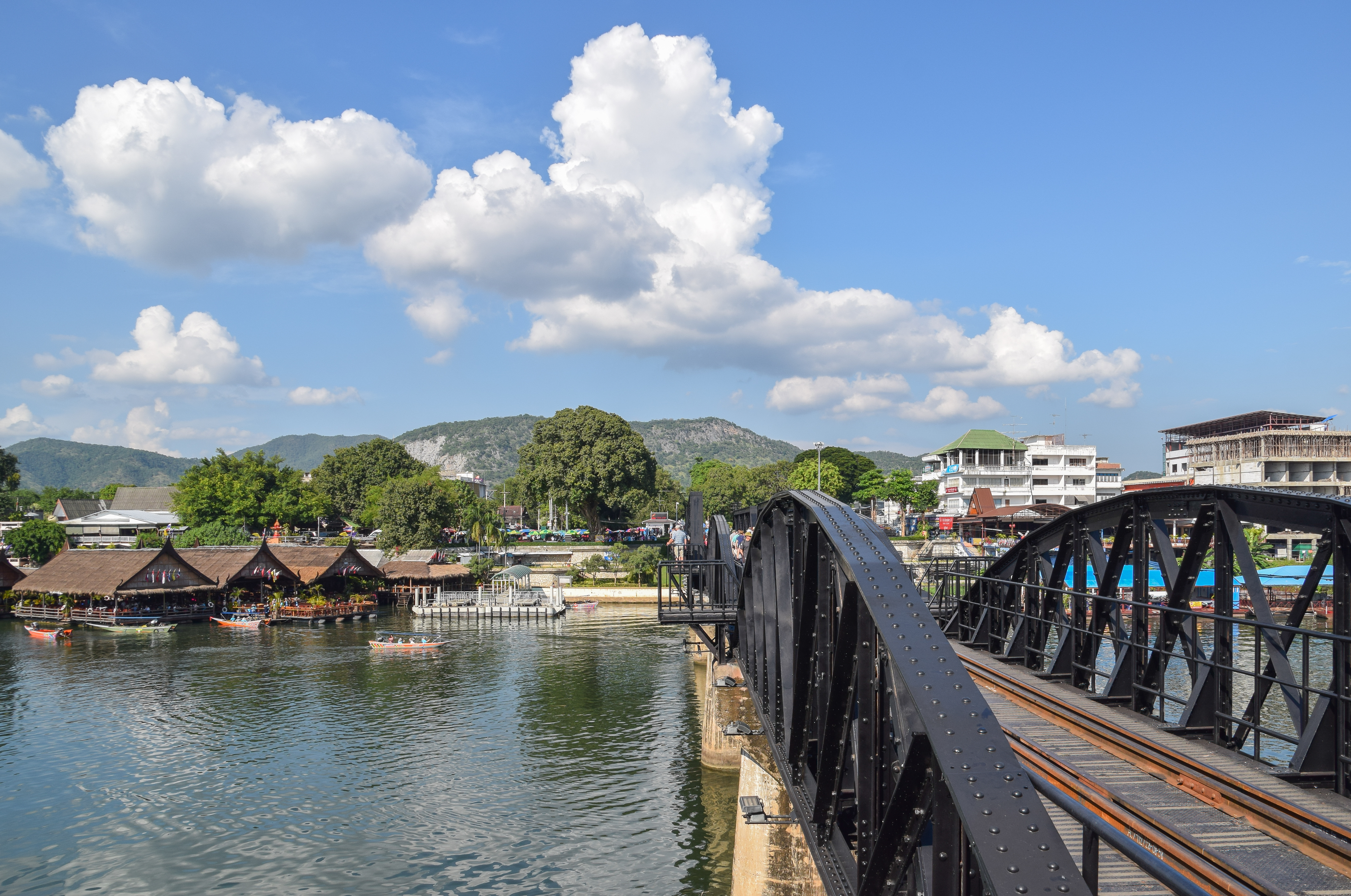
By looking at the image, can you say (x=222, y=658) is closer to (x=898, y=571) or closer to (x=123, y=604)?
(x=123, y=604)

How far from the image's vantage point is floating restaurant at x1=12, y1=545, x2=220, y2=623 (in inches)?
2137

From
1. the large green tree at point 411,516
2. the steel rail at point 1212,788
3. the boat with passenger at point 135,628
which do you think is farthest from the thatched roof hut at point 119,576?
the steel rail at point 1212,788

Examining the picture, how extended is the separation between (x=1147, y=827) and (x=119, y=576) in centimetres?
6435

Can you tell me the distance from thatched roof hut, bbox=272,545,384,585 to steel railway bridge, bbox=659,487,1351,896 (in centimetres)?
5475

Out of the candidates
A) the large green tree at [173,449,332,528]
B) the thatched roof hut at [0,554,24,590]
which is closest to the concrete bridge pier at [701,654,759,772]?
the thatched roof hut at [0,554,24,590]

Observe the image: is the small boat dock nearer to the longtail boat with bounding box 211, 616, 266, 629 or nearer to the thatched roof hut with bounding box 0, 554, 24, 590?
the longtail boat with bounding box 211, 616, 266, 629

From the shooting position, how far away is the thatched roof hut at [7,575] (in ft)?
202

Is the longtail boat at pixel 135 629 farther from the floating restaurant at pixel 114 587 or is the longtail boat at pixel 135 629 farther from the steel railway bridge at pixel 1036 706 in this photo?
the steel railway bridge at pixel 1036 706

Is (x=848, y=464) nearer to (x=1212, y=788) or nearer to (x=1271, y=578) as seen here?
(x=1271, y=578)

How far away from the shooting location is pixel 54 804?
22484 millimetres

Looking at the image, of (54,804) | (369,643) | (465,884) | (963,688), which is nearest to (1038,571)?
(963,688)

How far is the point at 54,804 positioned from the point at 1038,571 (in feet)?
88.8

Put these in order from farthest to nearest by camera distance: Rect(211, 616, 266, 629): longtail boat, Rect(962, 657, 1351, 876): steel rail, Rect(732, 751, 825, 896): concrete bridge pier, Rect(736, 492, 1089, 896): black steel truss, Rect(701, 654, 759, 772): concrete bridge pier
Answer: Rect(211, 616, 266, 629): longtail boat, Rect(701, 654, 759, 772): concrete bridge pier, Rect(732, 751, 825, 896): concrete bridge pier, Rect(962, 657, 1351, 876): steel rail, Rect(736, 492, 1089, 896): black steel truss

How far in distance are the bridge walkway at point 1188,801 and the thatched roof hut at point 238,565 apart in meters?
60.2
